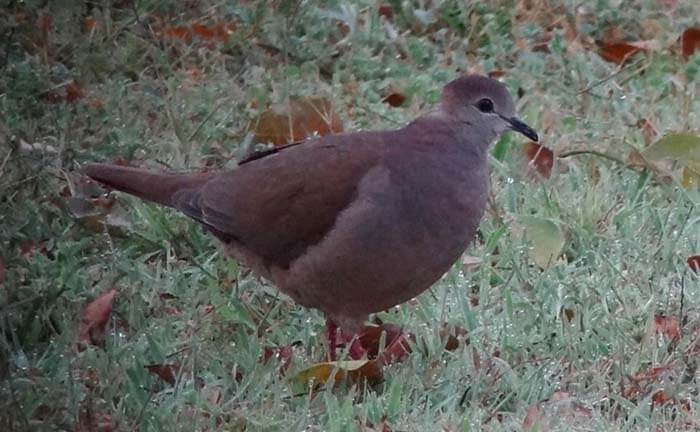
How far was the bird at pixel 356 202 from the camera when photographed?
4289mm

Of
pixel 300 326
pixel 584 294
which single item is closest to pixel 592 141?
pixel 584 294

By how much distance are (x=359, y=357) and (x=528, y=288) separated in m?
0.68

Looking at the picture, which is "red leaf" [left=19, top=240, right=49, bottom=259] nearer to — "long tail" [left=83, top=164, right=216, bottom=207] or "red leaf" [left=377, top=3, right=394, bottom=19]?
"long tail" [left=83, top=164, right=216, bottom=207]

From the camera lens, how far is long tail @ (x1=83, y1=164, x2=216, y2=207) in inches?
189

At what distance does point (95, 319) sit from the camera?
4.62 m

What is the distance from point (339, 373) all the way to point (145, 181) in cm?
97

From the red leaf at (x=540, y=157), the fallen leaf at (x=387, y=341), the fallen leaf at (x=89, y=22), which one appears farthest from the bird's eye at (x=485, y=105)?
the fallen leaf at (x=89, y=22)

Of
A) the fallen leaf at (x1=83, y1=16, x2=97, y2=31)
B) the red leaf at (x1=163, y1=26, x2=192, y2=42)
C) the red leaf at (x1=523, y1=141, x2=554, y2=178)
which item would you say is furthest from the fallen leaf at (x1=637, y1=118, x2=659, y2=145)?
the fallen leaf at (x1=83, y1=16, x2=97, y2=31)

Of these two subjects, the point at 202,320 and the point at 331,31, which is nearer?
the point at 202,320

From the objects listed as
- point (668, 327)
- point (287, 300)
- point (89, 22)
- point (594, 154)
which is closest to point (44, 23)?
point (89, 22)

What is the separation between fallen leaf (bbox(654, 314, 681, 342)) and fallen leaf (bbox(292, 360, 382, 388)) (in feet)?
2.85

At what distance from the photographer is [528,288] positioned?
16.1 feet

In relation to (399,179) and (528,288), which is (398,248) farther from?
(528,288)

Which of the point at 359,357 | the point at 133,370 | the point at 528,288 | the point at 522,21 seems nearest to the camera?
the point at 133,370
